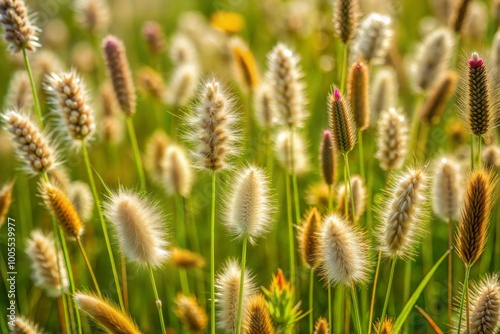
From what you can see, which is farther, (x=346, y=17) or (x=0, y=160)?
(x=0, y=160)

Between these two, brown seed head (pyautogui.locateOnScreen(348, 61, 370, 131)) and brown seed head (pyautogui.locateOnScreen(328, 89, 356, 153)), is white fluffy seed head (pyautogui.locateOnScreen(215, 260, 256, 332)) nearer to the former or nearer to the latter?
brown seed head (pyautogui.locateOnScreen(328, 89, 356, 153))

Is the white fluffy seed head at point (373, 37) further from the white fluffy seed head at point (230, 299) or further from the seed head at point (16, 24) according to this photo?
the seed head at point (16, 24)

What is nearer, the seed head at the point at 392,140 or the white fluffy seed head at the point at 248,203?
the white fluffy seed head at the point at 248,203

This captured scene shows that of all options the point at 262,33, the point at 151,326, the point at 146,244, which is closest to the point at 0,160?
the point at 151,326

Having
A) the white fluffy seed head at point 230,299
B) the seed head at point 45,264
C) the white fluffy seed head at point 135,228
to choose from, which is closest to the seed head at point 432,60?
the white fluffy seed head at point 230,299

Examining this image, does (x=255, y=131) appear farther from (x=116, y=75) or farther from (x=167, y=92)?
(x=116, y=75)

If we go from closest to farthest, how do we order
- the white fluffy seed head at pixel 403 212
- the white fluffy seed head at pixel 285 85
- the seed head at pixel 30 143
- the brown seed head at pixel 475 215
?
the brown seed head at pixel 475 215 < the white fluffy seed head at pixel 403 212 < the seed head at pixel 30 143 < the white fluffy seed head at pixel 285 85

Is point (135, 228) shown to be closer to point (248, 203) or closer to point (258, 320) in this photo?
point (248, 203)
